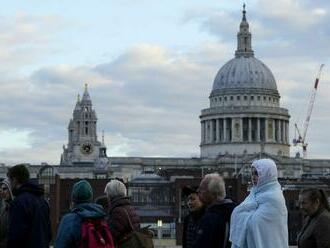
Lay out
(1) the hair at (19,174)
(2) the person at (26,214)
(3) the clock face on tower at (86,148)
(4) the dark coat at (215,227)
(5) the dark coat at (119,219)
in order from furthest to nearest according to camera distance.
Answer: (3) the clock face on tower at (86,148) → (1) the hair at (19,174) → (5) the dark coat at (119,219) → (2) the person at (26,214) → (4) the dark coat at (215,227)

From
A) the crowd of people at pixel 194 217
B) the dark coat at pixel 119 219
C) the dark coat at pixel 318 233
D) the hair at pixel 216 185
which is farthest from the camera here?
the dark coat at pixel 119 219

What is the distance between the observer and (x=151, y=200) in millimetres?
95938

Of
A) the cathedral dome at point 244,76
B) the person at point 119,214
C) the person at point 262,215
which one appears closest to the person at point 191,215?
the person at point 119,214

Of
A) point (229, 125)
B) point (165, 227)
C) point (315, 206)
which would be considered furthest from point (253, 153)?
point (315, 206)

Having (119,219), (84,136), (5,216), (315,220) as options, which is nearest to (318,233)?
(315,220)

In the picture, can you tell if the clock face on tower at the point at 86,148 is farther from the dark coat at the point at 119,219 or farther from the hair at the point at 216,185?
the hair at the point at 216,185

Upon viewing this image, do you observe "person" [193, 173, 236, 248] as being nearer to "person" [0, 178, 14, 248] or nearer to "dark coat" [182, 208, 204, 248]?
"dark coat" [182, 208, 204, 248]

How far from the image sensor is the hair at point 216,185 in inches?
479

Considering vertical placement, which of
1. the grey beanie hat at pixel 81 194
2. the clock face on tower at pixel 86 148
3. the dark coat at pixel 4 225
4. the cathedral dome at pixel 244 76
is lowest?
the dark coat at pixel 4 225

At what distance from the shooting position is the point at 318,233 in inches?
489

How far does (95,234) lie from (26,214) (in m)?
1.69

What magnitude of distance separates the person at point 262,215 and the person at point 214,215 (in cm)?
42

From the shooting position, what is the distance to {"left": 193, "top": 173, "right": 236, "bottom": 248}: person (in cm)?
1179

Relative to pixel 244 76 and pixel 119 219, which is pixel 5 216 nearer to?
pixel 119 219
